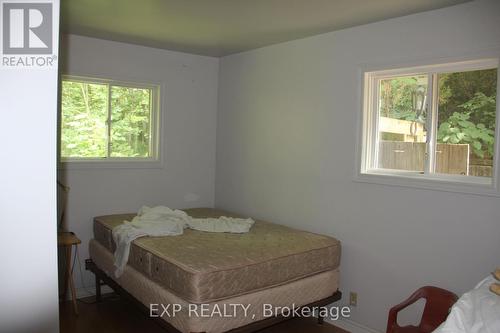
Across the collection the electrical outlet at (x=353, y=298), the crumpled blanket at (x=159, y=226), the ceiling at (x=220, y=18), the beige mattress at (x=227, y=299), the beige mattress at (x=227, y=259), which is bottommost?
the electrical outlet at (x=353, y=298)

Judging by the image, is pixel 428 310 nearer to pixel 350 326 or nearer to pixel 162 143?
pixel 350 326

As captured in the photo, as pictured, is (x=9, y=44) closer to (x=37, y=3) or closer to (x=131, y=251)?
(x=37, y=3)

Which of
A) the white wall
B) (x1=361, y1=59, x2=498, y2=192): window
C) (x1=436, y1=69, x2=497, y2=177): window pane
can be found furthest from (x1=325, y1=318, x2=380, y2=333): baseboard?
the white wall

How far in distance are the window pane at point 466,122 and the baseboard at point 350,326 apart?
1.41 m

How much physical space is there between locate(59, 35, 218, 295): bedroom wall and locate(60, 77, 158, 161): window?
0.13 m

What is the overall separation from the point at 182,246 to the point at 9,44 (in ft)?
8.37

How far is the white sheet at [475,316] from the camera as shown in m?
1.37

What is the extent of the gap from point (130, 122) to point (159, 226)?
58.4 inches

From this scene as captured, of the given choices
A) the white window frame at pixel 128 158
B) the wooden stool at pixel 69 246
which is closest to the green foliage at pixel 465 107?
the white window frame at pixel 128 158

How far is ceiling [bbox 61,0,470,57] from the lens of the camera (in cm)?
281

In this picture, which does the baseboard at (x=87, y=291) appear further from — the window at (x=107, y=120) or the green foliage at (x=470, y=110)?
the green foliage at (x=470, y=110)

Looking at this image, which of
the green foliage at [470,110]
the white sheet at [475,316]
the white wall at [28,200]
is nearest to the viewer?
the white wall at [28,200]

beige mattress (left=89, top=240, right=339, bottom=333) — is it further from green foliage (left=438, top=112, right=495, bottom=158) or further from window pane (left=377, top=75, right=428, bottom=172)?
green foliage (left=438, top=112, right=495, bottom=158)

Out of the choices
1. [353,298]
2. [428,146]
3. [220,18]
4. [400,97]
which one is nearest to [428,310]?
[353,298]
